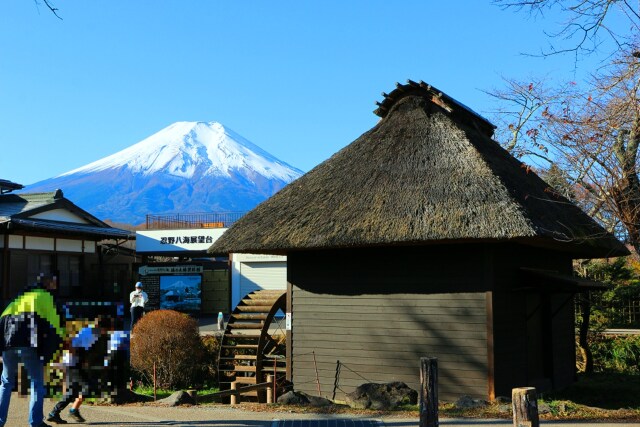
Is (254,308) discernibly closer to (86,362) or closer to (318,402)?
(318,402)

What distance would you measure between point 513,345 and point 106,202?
185 meters

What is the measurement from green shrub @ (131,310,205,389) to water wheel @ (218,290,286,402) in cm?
113

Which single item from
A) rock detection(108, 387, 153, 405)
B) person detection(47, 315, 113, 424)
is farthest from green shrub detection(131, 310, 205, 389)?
person detection(47, 315, 113, 424)

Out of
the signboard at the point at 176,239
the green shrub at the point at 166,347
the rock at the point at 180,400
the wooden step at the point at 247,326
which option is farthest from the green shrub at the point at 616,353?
the signboard at the point at 176,239

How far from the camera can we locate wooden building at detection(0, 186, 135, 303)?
84.5 feet

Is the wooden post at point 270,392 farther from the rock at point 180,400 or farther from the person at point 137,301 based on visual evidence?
the person at point 137,301

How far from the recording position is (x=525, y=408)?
6.86 meters

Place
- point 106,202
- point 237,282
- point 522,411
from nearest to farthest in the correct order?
point 522,411 < point 237,282 < point 106,202

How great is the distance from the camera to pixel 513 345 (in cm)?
1401

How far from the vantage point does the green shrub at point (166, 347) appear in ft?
60.0

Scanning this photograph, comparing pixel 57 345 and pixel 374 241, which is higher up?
pixel 374 241

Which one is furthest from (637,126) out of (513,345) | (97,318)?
(97,318)

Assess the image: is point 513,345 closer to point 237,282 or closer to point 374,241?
point 374,241

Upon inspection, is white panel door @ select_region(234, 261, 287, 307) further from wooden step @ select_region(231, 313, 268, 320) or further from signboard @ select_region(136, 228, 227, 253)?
wooden step @ select_region(231, 313, 268, 320)
